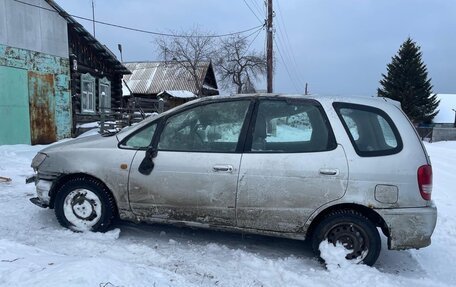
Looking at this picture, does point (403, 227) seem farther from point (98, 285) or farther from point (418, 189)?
point (98, 285)

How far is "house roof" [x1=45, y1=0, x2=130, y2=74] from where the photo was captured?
13828 mm

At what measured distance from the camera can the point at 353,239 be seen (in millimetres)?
3932

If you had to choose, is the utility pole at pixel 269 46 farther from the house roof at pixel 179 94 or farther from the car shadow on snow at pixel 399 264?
the car shadow on snow at pixel 399 264

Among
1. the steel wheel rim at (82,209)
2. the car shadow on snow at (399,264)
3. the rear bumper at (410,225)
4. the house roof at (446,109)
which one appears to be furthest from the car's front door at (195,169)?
the house roof at (446,109)

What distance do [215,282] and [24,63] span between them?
1139 centimetres

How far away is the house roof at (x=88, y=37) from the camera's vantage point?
1383 centimetres

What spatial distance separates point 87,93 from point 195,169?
14.6m

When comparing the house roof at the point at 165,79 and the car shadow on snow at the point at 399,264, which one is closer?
the car shadow on snow at the point at 399,264

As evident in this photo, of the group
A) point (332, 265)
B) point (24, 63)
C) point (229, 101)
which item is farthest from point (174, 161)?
point (24, 63)

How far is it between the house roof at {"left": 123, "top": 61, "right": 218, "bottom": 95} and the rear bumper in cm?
3067

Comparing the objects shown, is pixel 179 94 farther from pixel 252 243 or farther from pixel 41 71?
pixel 252 243

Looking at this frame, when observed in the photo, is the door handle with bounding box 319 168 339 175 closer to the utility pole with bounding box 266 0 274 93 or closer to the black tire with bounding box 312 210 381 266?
the black tire with bounding box 312 210 381 266

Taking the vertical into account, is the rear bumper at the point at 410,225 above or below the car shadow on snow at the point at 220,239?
above

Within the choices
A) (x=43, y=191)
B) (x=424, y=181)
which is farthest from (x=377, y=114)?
(x=43, y=191)
